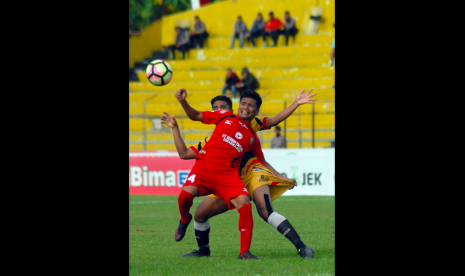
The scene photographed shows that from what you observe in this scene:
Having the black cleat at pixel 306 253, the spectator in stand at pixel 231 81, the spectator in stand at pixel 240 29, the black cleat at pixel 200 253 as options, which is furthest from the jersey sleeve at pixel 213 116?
the spectator in stand at pixel 240 29

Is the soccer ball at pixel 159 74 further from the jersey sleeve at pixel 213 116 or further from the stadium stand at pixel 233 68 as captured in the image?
the stadium stand at pixel 233 68

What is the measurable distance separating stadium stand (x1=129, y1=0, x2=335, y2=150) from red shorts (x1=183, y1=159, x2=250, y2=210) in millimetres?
13636

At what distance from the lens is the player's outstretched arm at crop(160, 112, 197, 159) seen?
7.78m

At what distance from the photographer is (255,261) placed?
7188 mm

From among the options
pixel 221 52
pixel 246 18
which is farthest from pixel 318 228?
pixel 246 18

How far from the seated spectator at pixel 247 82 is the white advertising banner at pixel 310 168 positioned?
709 cm

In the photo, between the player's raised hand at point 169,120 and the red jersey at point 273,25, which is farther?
the red jersey at point 273,25

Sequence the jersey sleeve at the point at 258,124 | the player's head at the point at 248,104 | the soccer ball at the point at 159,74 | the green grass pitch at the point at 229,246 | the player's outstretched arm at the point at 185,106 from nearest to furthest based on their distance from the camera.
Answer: the green grass pitch at the point at 229,246, the player's outstretched arm at the point at 185,106, the player's head at the point at 248,104, the jersey sleeve at the point at 258,124, the soccer ball at the point at 159,74

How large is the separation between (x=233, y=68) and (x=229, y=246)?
20487mm

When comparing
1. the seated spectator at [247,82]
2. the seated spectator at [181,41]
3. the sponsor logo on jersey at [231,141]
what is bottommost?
the sponsor logo on jersey at [231,141]

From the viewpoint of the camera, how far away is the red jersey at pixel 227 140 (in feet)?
25.5

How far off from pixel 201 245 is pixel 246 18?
81.1ft

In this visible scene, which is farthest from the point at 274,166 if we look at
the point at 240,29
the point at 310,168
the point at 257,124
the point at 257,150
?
the point at 240,29
